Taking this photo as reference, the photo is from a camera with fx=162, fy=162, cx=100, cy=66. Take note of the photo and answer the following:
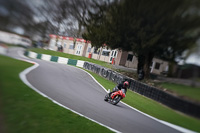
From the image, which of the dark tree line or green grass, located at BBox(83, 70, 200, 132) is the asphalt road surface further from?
the dark tree line

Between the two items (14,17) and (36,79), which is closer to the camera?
(14,17)

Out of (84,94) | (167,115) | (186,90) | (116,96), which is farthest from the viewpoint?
(116,96)

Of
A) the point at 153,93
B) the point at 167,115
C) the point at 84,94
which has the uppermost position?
the point at 153,93

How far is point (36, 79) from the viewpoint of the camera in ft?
7.78

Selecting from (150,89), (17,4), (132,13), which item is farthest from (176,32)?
(17,4)

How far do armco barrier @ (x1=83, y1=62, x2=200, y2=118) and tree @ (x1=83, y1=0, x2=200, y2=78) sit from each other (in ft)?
0.64

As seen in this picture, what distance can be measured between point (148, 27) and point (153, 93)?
75 centimetres

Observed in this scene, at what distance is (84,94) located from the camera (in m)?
4.44

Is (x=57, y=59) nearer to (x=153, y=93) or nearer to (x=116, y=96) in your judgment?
(x=153, y=93)

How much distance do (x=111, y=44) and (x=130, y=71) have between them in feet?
1.52

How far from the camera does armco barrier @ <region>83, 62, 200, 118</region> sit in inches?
57.8

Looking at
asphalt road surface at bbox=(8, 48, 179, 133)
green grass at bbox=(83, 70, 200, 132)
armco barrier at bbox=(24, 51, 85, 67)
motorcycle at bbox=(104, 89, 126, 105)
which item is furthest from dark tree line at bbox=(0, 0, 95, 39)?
green grass at bbox=(83, 70, 200, 132)

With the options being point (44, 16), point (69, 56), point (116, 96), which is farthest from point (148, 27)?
point (116, 96)

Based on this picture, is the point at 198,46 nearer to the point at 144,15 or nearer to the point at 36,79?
the point at 144,15
